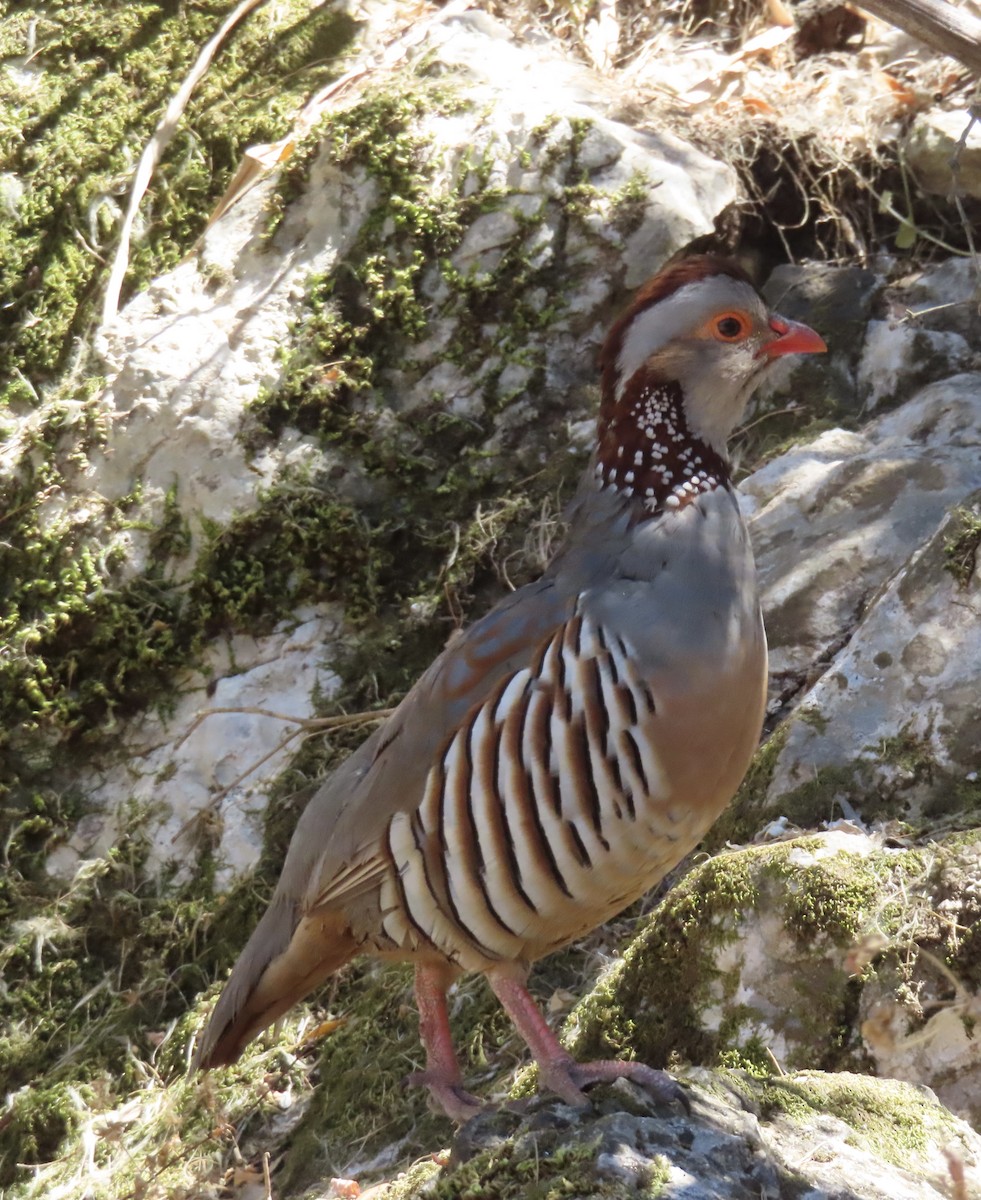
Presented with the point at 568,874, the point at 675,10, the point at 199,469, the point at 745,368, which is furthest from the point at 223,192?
the point at 568,874

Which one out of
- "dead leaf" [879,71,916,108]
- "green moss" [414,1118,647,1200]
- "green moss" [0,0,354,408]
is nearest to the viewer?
"green moss" [414,1118,647,1200]

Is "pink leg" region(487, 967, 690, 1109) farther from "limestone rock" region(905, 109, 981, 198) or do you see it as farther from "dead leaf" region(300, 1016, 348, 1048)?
"limestone rock" region(905, 109, 981, 198)

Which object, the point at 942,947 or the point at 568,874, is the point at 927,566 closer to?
the point at 942,947

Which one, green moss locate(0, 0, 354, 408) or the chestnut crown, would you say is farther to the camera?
green moss locate(0, 0, 354, 408)

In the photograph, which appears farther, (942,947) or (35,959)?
(35,959)

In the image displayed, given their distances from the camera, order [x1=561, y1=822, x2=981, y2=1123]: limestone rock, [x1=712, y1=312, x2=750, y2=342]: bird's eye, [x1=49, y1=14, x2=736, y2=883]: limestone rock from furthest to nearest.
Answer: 1. [x1=49, y1=14, x2=736, y2=883]: limestone rock
2. [x1=712, y1=312, x2=750, y2=342]: bird's eye
3. [x1=561, y1=822, x2=981, y2=1123]: limestone rock

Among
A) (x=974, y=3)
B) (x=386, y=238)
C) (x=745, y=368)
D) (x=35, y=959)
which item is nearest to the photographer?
(x=745, y=368)

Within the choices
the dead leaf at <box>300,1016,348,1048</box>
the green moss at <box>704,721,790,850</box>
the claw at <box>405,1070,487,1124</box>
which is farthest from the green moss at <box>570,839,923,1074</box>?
the dead leaf at <box>300,1016,348,1048</box>

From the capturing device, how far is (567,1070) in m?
2.71

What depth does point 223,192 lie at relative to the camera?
559 cm

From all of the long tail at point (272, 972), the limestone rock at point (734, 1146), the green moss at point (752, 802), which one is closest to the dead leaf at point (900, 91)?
the green moss at point (752, 802)

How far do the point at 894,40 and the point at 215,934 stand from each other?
4.86 m

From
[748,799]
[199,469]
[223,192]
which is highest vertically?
[223,192]

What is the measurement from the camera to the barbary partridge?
2990mm
